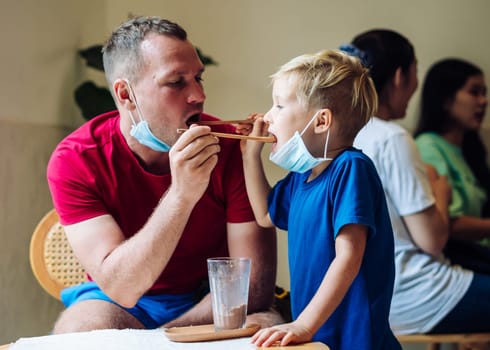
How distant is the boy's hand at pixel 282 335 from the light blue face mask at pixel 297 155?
0.35 metres

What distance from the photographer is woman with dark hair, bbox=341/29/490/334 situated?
Answer: 2010 millimetres

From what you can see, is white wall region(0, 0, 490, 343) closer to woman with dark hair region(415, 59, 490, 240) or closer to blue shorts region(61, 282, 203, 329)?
woman with dark hair region(415, 59, 490, 240)

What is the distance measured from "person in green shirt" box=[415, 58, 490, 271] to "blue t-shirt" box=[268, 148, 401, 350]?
159cm

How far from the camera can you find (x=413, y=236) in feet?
6.77

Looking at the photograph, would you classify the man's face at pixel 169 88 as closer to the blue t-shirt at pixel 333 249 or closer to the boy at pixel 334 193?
the boy at pixel 334 193

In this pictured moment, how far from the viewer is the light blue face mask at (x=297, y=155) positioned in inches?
53.5

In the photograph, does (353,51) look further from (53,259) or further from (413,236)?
(53,259)

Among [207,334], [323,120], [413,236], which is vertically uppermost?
[323,120]

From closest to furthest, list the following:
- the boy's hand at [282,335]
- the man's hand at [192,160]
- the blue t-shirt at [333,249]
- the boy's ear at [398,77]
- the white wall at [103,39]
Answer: the boy's hand at [282,335]
the blue t-shirt at [333,249]
the man's hand at [192,160]
the boy's ear at [398,77]
the white wall at [103,39]

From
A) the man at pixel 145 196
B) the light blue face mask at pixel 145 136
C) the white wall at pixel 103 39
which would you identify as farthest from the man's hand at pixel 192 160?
the white wall at pixel 103 39

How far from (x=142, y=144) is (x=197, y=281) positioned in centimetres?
37

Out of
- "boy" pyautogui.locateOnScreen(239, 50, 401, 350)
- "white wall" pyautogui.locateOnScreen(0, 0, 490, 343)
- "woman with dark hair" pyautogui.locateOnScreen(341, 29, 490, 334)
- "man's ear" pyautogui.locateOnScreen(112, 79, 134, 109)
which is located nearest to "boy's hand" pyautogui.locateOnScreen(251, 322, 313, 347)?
"boy" pyautogui.locateOnScreen(239, 50, 401, 350)

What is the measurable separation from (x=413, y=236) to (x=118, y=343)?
1.16m

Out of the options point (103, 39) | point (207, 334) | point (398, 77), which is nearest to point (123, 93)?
point (207, 334)
